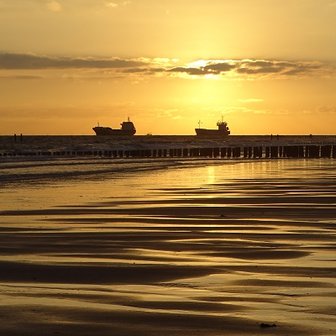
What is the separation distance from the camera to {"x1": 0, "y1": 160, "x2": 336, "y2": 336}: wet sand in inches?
353

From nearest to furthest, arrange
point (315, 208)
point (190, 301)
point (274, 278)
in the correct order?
1. point (190, 301)
2. point (274, 278)
3. point (315, 208)

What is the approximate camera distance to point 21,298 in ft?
32.9

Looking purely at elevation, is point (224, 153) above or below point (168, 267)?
below

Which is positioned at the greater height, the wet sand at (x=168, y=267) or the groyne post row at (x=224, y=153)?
the wet sand at (x=168, y=267)

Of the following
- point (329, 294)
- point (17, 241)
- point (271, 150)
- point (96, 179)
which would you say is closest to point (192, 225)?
point (17, 241)

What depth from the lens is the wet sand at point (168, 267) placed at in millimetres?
8969

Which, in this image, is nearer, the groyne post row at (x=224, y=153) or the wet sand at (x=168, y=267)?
the wet sand at (x=168, y=267)

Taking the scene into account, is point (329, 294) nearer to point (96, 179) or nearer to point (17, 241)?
point (17, 241)

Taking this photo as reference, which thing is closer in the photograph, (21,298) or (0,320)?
(0,320)

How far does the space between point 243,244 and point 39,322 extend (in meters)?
6.55

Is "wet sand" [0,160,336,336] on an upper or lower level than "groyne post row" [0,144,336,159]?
upper

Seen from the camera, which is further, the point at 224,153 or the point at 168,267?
the point at 224,153

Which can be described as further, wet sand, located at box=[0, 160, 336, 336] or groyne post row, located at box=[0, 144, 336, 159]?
groyne post row, located at box=[0, 144, 336, 159]

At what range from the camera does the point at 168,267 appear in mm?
12406
